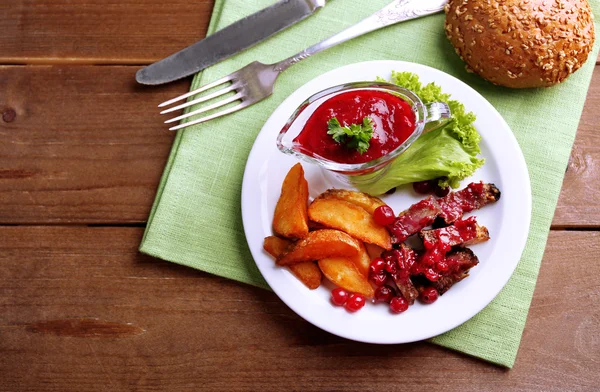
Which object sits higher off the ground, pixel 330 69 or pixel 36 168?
pixel 330 69

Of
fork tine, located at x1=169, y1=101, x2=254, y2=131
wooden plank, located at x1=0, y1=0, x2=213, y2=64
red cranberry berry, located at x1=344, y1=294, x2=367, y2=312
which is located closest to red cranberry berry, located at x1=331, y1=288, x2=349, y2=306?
red cranberry berry, located at x1=344, y1=294, x2=367, y2=312

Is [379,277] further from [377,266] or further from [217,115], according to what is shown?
[217,115]

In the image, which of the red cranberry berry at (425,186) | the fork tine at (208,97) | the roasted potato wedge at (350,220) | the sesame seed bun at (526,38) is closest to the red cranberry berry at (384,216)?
the roasted potato wedge at (350,220)

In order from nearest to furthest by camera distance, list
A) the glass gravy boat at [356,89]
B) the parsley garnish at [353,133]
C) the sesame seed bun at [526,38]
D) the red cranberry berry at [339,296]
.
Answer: the parsley garnish at [353,133] → the glass gravy boat at [356,89] → the red cranberry berry at [339,296] → the sesame seed bun at [526,38]

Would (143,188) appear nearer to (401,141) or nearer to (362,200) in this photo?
(362,200)

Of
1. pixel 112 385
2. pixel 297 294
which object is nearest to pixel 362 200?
pixel 297 294

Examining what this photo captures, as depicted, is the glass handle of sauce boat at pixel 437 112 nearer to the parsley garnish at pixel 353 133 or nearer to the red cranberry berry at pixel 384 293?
the parsley garnish at pixel 353 133
